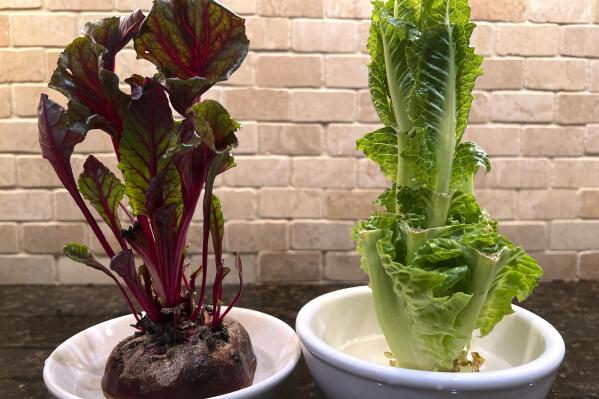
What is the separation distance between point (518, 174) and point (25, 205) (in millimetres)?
1055

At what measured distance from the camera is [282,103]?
114 cm

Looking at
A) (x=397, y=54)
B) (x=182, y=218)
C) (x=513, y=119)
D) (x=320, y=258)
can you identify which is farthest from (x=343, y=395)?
(x=513, y=119)

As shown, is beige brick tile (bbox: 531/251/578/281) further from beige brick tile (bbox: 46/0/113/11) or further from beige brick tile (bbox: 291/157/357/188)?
beige brick tile (bbox: 46/0/113/11)

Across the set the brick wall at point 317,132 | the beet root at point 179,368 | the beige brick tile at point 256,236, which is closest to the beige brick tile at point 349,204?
the brick wall at point 317,132

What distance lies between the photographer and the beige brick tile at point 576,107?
3.83ft

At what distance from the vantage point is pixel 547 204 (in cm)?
120

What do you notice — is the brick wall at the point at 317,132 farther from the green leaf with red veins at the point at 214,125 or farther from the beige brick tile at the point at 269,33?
the green leaf with red veins at the point at 214,125

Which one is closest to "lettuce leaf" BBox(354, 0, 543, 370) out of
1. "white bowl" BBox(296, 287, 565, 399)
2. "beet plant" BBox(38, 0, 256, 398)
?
"white bowl" BBox(296, 287, 565, 399)

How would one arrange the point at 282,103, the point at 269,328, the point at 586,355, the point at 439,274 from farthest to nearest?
the point at 282,103 → the point at 586,355 → the point at 269,328 → the point at 439,274

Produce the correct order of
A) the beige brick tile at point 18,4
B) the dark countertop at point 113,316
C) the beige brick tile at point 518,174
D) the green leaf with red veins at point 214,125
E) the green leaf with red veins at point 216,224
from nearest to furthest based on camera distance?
the green leaf with red veins at point 214,125, the green leaf with red veins at point 216,224, the dark countertop at point 113,316, the beige brick tile at point 18,4, the beige brick tile at point 518,174

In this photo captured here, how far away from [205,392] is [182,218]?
0.56 feet

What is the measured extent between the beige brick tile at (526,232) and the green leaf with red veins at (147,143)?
901mm

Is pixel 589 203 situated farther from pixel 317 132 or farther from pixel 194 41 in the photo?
pixel 194 41

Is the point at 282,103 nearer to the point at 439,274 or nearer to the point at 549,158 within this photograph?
the point at 549,158
